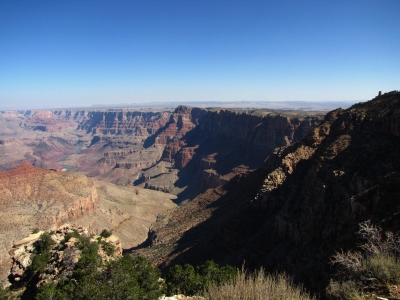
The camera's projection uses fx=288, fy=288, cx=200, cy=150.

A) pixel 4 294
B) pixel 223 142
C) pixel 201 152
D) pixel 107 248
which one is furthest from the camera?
pixel 201 152

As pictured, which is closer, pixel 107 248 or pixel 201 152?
pixel 107 248

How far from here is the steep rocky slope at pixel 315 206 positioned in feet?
65.9

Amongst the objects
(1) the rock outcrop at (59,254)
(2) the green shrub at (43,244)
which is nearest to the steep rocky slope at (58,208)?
(1) the rock outcrop at (59,254)

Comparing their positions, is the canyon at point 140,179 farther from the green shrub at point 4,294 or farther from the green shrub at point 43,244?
the green shrub at point 4,294

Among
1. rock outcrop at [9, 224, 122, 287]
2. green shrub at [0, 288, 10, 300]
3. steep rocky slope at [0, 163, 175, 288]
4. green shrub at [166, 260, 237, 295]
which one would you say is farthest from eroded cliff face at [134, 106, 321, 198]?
green shrub at [0, 288, 10, 300]

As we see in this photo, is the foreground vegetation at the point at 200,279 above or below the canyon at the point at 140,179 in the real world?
above

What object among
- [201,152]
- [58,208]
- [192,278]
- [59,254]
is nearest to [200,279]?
[192,278]

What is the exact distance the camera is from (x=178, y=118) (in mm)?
192500

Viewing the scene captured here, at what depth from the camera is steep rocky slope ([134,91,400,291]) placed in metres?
20.1

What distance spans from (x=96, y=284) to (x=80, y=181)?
57085mm

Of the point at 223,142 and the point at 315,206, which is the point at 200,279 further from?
the point at 223,142

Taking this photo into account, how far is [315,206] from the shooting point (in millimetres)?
25812

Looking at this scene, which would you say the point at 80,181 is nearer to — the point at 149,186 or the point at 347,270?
the point at 149,186

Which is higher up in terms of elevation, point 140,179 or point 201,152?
point 201,152
